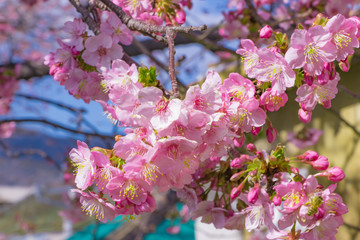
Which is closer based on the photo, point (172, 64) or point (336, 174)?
point (172, 64)

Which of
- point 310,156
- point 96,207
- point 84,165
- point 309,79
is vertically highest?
Result: point 309,79

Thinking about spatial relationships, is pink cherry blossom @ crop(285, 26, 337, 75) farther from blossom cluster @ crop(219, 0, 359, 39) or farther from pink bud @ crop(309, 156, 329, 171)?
blossom cluster @ crop(219, 0, 359, 39)

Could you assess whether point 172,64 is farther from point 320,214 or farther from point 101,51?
point 320,214

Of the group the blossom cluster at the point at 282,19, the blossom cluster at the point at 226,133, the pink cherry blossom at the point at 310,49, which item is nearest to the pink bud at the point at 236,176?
the blossom cluster at the point at 226,133

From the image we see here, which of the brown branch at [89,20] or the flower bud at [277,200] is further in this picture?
the brown branch at [89,20]

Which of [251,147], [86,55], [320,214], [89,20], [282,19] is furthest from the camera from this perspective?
[282,19]

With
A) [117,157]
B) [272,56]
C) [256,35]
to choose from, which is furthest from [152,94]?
[256,35]

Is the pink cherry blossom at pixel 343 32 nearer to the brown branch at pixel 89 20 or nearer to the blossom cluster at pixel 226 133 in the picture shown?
the blossom cluster at pixel 226 133

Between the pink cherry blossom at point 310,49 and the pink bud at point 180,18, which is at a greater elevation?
the pink cherry blossom at point 310,49

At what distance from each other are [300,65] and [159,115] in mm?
377

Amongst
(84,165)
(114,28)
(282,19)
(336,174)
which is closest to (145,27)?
(114,28)

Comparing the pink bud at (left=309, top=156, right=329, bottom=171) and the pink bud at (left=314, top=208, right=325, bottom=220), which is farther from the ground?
the pink bud at (left=309, top=156, right=329, bottom=171)

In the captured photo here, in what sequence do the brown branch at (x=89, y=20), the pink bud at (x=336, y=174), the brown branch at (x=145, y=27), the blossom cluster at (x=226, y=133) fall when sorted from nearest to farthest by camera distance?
the blossom cluster at (x=226, y=133) < the brown branch at (x=145, y=27) < the pink bud at (x=336, y=174) < the brown branch at (x=89, y=20)

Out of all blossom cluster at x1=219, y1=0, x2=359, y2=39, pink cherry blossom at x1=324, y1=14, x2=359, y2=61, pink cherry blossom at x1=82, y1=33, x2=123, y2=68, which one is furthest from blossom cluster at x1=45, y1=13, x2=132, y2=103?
blossom cluster at x1=219, y1=0, x2=359, y2=39
